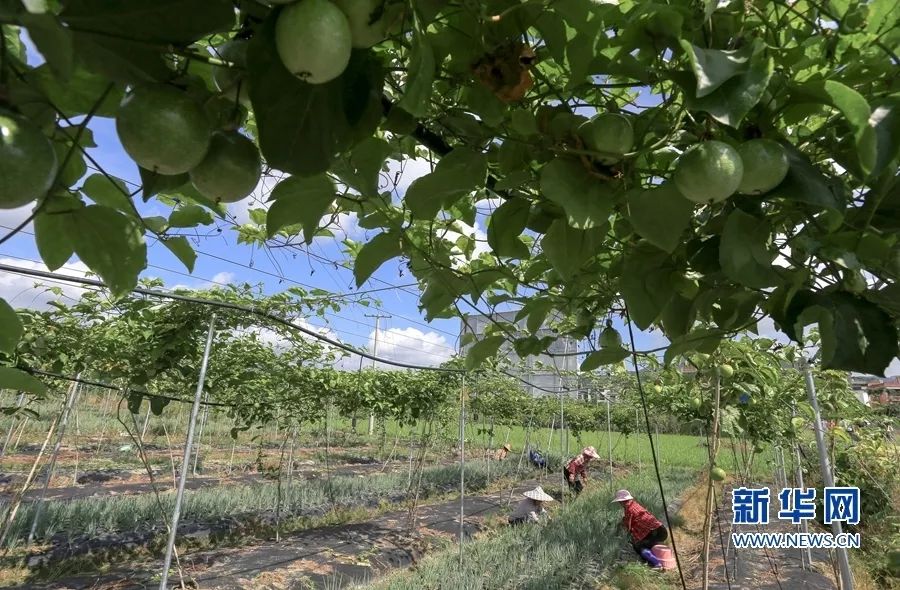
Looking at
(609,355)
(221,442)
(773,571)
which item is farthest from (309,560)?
(221,442)

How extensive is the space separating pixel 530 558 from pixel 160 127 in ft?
18.5

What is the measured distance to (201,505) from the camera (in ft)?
22.1

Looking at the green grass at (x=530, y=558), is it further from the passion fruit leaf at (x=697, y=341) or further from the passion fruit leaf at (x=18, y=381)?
the passion fruit leaf at (x=18, y=381)

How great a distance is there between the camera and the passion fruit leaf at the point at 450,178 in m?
0.72

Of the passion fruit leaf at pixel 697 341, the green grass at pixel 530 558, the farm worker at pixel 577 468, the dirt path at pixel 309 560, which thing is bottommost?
the dirt path at pixel 309 560

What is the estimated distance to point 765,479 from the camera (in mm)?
12391

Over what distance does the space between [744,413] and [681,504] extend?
5989 mm

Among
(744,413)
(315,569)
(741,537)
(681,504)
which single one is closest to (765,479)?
(681,504)

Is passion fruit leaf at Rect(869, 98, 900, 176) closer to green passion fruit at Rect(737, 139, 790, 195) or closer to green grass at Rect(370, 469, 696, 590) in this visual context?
green passion fruit at Rect(737, 139, 790, 195)

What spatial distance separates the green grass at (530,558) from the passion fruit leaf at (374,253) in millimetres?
3860

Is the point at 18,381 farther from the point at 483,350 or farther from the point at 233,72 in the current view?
the point at 483,350

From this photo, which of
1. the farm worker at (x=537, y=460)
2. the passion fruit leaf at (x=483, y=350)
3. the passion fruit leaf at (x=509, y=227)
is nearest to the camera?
the passion fruit leaf at (x=509, y=227)

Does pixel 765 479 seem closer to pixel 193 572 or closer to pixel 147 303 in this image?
pixel 193 572

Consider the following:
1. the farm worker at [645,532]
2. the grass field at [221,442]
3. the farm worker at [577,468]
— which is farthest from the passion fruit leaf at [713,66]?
the farm worker at [577,468]
